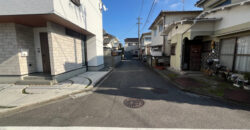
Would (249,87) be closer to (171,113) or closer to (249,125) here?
(249,125)

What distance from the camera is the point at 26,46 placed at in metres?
5.20

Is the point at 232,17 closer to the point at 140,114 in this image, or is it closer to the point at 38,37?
the point at 140,114

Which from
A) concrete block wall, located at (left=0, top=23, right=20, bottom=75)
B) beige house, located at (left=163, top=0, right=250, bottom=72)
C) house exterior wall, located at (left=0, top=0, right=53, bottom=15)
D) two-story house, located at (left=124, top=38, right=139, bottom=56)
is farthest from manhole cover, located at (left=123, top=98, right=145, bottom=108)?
two-story house, located at (left=124, top=38, right=139, bottom=56)

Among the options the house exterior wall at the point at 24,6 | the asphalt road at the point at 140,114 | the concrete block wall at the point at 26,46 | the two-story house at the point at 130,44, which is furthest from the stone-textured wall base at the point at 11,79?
the two-story house at the point at 130,44

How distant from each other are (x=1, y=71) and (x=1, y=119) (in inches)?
163

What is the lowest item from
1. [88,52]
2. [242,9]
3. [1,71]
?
[1,71]

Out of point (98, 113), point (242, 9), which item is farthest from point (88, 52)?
point (242, 9)

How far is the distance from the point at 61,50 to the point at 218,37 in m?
9.25

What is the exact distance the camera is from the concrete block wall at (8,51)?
469 cm

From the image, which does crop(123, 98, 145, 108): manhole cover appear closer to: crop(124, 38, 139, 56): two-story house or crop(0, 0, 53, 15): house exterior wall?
crop(0, 0, 53, 15): house exterior wall

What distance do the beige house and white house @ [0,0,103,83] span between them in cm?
670

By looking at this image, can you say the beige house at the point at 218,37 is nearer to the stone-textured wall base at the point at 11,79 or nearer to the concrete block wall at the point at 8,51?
the concrete block wall at the point at 8,51

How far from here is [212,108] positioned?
2830 millimetres

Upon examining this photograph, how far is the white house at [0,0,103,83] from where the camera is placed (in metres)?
3.82
